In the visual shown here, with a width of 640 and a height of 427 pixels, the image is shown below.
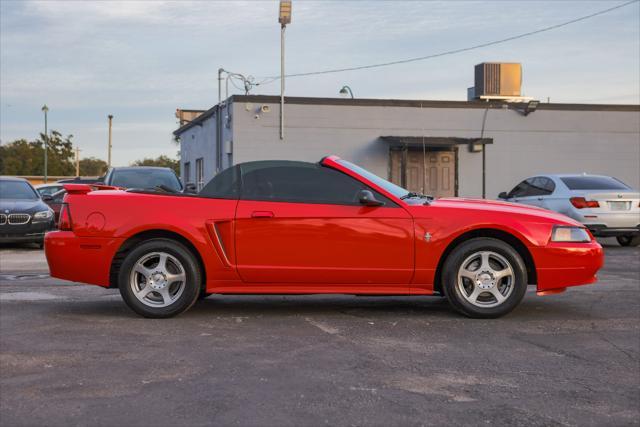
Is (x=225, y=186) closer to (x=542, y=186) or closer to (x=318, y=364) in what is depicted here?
(x=318, y=364)

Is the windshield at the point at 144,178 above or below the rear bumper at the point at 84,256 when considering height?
above

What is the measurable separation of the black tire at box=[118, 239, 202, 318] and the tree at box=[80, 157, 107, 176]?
123 m

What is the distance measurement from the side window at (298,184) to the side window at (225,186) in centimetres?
6

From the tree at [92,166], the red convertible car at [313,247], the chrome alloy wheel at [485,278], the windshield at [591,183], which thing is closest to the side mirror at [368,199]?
the red convertible car at [313,247]

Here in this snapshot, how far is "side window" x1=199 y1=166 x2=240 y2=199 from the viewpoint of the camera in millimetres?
6773

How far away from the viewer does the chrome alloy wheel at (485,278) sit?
6.67 m

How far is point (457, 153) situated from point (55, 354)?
22261mm

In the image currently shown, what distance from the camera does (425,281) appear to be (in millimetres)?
6684

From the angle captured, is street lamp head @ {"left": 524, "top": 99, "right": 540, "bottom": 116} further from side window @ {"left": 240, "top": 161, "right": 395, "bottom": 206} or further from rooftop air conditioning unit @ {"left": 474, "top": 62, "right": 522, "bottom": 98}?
side window @ {"left": 240, "top": 161, "right": 395, "bottom": 206}

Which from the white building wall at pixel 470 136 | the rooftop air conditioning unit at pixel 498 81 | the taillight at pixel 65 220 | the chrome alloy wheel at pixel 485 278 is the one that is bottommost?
the chrome alloy wheel at pixel 485 278

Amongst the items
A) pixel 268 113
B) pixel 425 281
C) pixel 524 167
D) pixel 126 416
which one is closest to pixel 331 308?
pixel 425 281

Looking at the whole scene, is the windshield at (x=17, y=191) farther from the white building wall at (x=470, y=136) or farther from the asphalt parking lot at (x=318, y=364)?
the white building wall at (x=470, y=136)

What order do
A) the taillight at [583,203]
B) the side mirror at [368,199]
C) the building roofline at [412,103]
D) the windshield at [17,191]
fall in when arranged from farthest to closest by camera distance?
the building roofline at [412,103] → the windshield at [17,191] → the taillight at [583,203] → the side mirror at [368,199]

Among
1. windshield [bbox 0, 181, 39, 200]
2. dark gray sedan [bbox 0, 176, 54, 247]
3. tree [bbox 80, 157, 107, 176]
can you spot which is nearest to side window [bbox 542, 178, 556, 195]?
dark gray sedan [bbox 0, 176, 54, 247]
